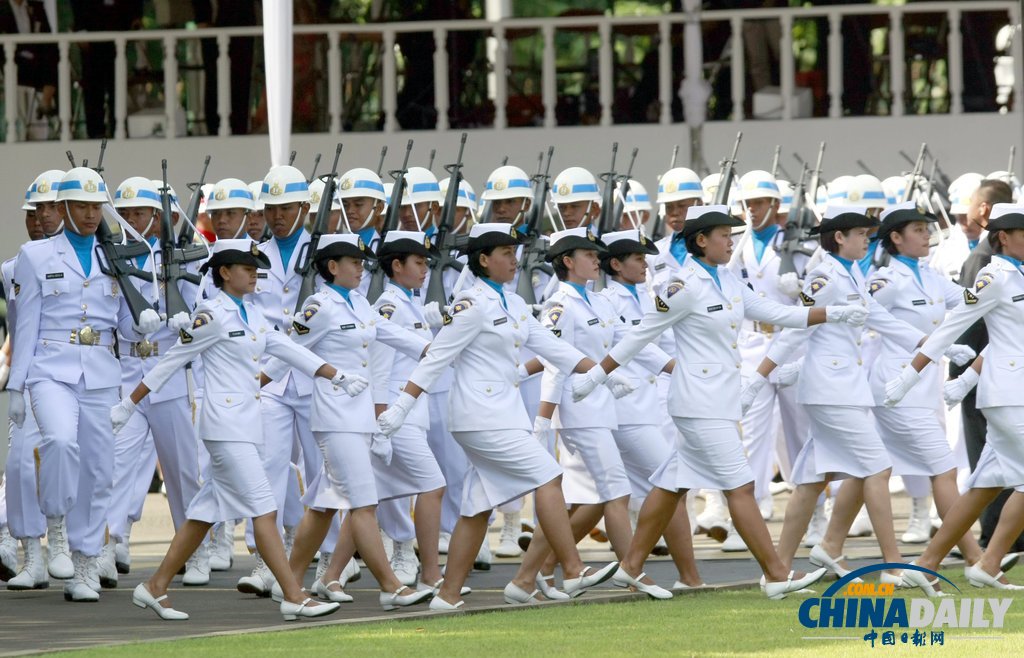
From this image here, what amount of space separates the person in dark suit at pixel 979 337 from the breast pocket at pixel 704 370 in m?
2.24

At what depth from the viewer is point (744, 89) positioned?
62.8 ft

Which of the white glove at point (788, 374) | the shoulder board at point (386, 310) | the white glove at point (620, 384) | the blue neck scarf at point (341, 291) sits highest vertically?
the blue neck scarf at point (341, 291)

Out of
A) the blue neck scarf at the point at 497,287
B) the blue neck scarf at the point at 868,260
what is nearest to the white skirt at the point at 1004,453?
the blue neck scarf at the point at 868,260

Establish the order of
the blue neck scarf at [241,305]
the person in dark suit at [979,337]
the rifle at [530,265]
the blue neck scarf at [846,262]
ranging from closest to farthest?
the blue neck scarf at [241,305] → the blue neck scarf at [846,262] → the person in dark suit at [979,337] → the rifle at [530,265]

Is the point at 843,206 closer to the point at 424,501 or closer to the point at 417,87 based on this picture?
the point at 424,501

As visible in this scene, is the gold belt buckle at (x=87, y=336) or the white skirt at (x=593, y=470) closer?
the white skirt at (x=593, y=470)

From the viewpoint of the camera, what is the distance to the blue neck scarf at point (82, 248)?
1155cm

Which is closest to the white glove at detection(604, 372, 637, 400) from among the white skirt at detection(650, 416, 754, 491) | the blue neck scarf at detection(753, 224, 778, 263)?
the white skirt at detection(650, 416, 754, 491)

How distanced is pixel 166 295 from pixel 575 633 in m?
3.25

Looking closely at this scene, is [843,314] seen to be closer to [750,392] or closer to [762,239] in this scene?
[750,392]

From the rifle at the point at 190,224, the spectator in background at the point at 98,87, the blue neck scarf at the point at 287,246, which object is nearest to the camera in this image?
the blue neck scarf at the point at 287,246

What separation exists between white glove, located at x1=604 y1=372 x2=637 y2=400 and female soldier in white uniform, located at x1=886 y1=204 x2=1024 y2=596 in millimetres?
1297

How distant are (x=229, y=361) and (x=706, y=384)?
7.36 ft

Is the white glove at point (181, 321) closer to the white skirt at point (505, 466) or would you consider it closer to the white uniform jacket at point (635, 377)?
the white skirt at point (505, 466)
